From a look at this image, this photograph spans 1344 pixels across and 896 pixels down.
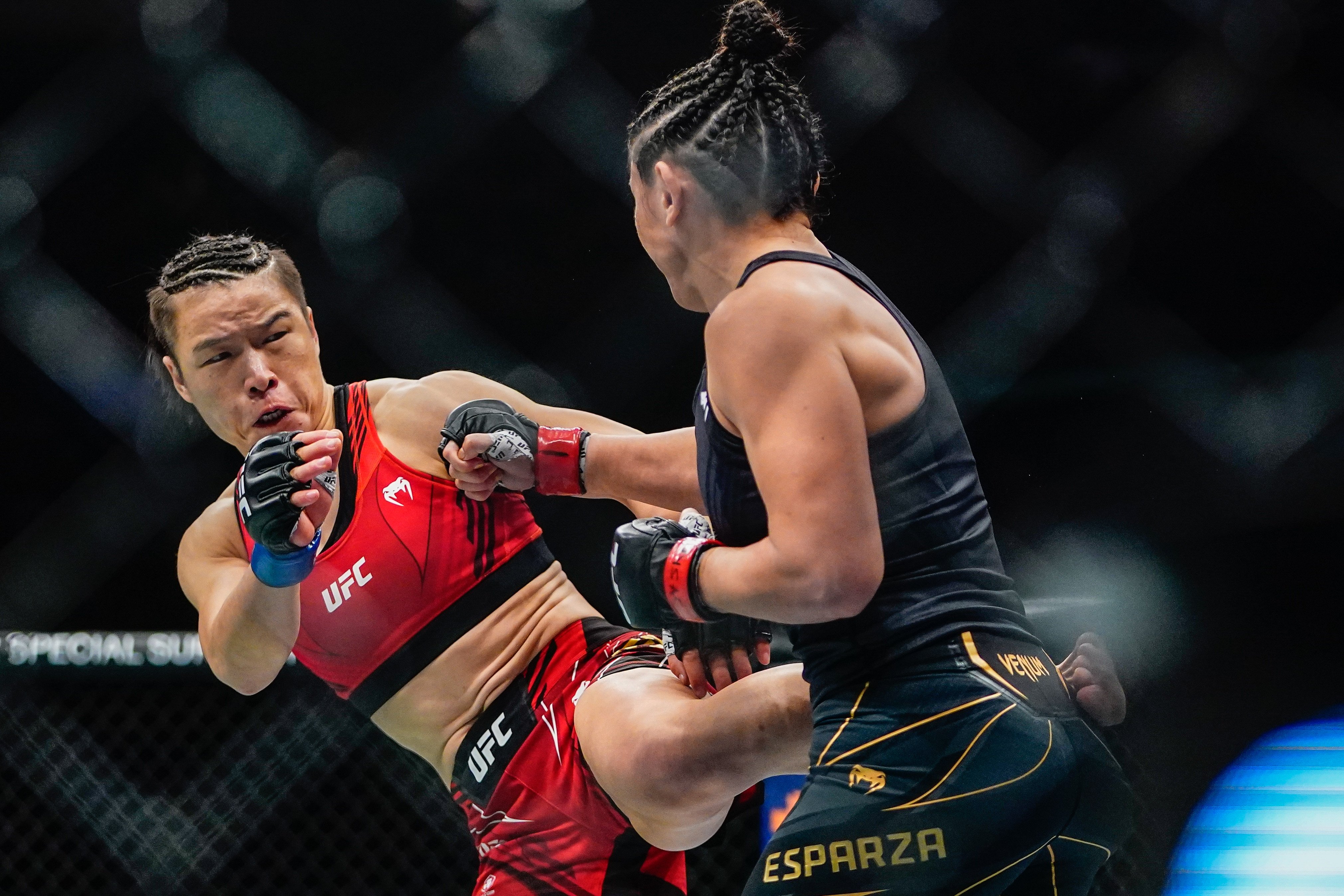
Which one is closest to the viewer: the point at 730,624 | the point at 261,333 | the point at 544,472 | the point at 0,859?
the point at 730,624

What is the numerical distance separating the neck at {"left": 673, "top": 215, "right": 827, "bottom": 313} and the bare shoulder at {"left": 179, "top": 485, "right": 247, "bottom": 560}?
3.64 feet

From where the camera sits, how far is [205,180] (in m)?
3.23

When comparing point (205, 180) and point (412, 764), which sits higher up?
point (205, 180)

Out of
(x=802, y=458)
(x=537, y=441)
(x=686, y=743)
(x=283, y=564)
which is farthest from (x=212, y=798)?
(x=802, y=458)

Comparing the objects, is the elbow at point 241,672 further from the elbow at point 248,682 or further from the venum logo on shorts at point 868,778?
the venum logo on shorts at point 868,778

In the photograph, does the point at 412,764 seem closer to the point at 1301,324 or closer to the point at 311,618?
the point at 311,618

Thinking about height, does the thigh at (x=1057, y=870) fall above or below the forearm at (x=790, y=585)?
below

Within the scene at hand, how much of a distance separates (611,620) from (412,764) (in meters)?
0.65

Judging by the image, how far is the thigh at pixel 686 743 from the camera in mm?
1624

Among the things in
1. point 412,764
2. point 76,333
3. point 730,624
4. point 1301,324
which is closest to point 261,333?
point 730,624

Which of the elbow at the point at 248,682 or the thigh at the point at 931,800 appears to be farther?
the elbow at the point at 248,682

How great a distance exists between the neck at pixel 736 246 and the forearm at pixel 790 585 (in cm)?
33

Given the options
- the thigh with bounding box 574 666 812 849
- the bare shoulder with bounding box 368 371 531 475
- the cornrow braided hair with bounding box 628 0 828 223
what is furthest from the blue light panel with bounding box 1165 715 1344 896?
the cornrow braided hair with bounding box 628 0 828 223

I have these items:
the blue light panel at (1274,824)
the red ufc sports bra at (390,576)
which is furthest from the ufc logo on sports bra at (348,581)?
the blue light panel at (1274,824)
